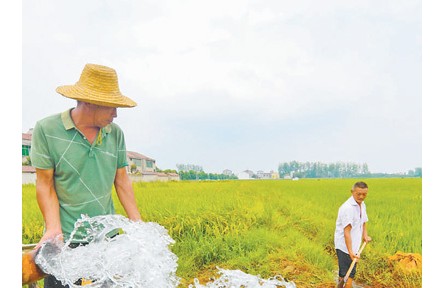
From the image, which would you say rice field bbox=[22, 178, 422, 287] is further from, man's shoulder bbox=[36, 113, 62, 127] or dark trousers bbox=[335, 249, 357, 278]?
man's shoulder bbox=[36, 113, 62, 127]

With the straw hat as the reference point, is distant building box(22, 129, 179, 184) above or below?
below

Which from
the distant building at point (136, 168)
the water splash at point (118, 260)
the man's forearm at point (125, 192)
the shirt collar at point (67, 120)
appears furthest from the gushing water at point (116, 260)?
the distant building at point (136, 168)

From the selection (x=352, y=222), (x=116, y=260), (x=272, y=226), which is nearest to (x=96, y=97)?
(x=116, y=260)

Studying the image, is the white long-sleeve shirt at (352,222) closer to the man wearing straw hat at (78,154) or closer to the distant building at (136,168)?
the distant building at (136,168)

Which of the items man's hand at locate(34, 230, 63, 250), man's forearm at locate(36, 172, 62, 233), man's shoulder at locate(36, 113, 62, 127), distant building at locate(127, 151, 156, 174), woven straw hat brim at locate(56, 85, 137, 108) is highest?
woven straw hat brim at locate(56, 85, 137, 108)

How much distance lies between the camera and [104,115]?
1.27 meters

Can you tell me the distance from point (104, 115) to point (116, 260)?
42 centimetres

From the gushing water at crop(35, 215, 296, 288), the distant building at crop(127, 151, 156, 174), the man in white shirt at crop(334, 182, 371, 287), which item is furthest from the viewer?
the distant building at crop(127, 151, 156, 174)

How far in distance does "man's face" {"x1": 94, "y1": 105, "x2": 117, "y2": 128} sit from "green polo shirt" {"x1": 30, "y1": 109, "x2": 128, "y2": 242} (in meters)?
0.05

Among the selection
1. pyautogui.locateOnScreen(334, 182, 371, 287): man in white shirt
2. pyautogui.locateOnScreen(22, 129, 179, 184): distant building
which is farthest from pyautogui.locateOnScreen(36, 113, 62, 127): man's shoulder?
pyautogui.locateOnScreen(334, 182, 371, 287): man in white shirt

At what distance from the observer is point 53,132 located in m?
1.24

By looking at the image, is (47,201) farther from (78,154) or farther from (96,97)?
(96,97)

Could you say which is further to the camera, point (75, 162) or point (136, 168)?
point (136, 168)

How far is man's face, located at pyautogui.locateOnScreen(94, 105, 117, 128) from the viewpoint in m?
1.27
